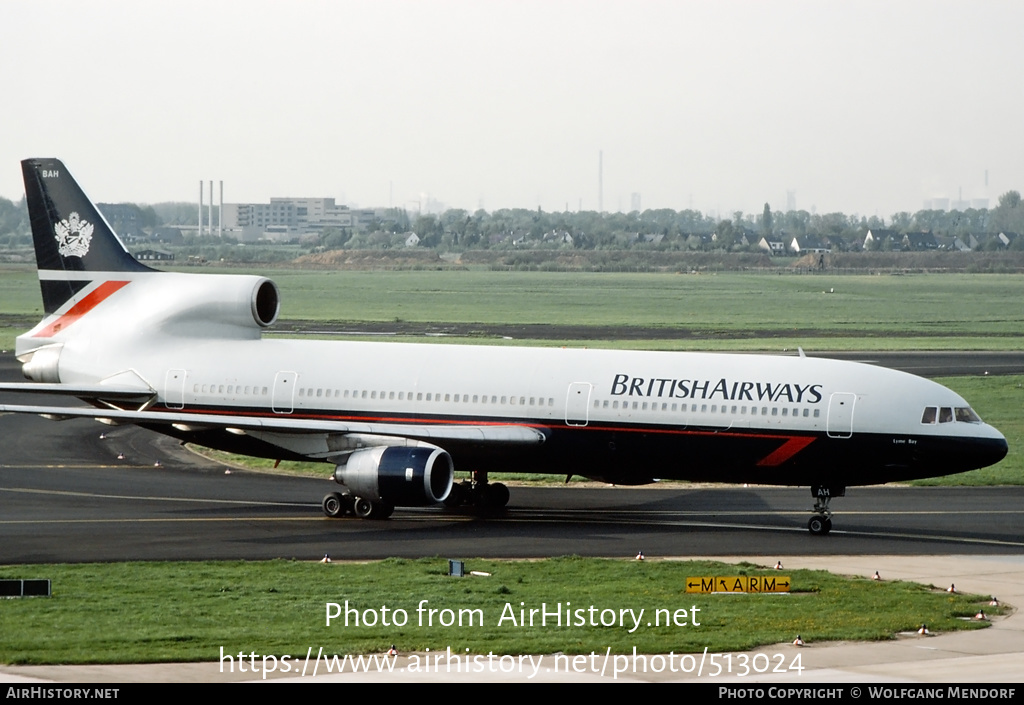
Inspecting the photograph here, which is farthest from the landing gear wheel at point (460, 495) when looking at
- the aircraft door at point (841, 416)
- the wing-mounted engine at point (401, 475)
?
the aircraft door at point (841, 416)

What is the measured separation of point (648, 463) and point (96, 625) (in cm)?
1738

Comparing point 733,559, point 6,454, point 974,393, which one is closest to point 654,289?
point 974,393

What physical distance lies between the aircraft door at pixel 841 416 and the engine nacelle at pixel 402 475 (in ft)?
31.6

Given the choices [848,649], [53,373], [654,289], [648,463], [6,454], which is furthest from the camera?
[654,289]

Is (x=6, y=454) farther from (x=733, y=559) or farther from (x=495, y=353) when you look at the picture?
(x=733, y=559)

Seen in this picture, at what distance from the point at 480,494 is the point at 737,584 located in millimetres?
12953

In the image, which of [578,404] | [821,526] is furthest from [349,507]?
[821,526]

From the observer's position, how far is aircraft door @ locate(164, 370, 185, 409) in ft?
137

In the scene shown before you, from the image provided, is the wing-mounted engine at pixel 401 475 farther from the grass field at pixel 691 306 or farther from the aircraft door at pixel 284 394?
the grass field at pixel 691 306

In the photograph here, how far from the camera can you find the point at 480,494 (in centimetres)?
4044

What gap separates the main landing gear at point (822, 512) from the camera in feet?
121

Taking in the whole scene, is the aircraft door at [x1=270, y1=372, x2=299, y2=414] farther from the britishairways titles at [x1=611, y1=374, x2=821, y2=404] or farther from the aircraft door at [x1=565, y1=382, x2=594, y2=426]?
the britishairways titles at [x1=611, y1=374, x2=821, y2=404]

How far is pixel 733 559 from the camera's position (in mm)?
32812

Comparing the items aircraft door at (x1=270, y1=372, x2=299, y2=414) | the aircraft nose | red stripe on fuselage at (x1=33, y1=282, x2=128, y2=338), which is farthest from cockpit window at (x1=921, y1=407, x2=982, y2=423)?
red stripe on fuselage at (x1=33, y1=282, x2=128, y2=338)
